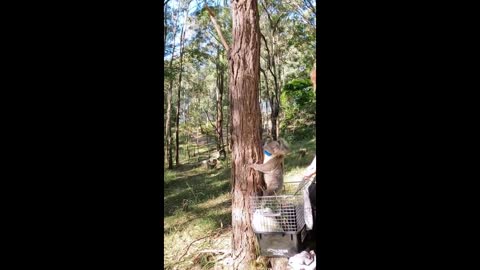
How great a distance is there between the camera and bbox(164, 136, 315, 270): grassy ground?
2.75 m

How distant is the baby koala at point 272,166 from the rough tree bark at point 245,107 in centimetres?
9

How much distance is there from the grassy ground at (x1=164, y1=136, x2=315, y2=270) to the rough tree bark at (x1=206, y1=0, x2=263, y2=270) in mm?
498

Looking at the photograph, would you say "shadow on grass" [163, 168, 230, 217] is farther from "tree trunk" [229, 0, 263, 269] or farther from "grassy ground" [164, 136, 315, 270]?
"tree trunk" [229, 0, 263, 269]

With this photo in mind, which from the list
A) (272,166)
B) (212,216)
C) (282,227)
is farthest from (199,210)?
(282,227)

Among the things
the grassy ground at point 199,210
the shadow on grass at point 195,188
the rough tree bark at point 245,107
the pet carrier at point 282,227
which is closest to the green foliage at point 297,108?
the grassy ground at point 199,210

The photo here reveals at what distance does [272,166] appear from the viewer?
2172 millimetres

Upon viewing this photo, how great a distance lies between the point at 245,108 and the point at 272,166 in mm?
357

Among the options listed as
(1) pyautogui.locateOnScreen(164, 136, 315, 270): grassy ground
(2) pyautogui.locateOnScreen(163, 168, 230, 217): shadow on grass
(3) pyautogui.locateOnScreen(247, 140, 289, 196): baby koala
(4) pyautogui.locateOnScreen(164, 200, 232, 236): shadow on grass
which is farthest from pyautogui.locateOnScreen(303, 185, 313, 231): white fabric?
(2) pyautogui.locateOnScreen(163, 168, 230, 217): shadow on grass
